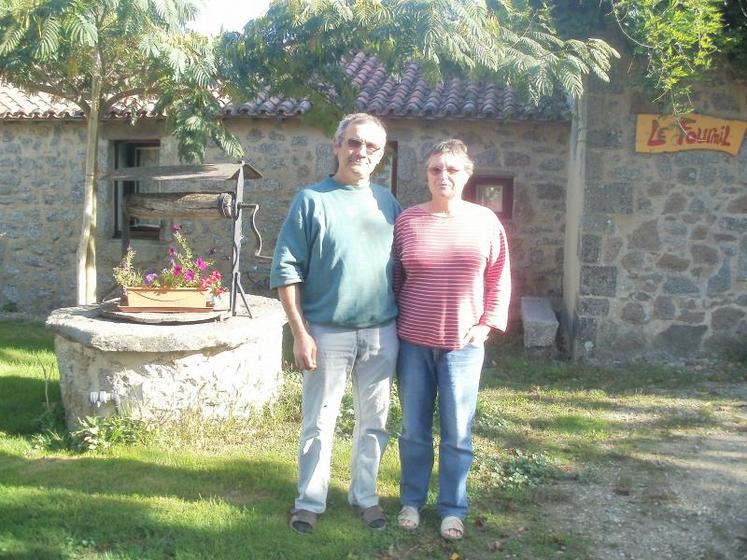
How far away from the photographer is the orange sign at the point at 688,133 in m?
6.61

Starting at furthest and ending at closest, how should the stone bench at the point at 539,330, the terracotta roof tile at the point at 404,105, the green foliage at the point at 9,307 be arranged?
the green foliage at the point at 9,307 → the terracotta roof tile at the point at 404,105 → the stone bench at the point at 539,330

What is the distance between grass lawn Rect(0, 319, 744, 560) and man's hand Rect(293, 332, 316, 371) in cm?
76

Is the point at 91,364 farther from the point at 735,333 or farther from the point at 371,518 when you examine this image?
the point at 735,333

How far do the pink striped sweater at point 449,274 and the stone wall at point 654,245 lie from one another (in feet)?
13.0

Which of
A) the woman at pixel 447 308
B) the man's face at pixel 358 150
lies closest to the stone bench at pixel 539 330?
Result: the woman at pixel 447 308

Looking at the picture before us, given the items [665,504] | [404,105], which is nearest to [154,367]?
[665,504]

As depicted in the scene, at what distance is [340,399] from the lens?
10.3 ft

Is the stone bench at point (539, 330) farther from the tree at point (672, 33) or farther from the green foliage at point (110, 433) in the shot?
the green foliage at point (110, 433)

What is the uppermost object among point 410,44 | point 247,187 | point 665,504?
point 410,44

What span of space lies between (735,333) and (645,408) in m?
1.87

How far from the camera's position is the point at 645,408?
18.0 ft

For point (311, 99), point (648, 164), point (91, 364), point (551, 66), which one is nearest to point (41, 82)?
point (311, 99)

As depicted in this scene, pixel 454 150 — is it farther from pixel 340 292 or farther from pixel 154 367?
pixel 154 367

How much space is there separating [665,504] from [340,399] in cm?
175
